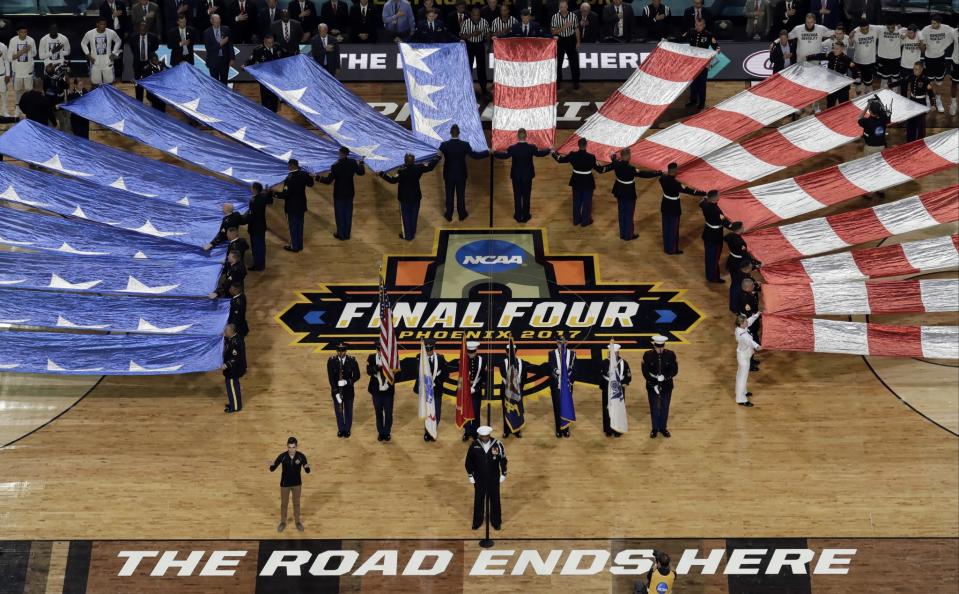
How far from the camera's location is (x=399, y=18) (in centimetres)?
2984

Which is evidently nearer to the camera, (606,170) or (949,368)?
(949,368)

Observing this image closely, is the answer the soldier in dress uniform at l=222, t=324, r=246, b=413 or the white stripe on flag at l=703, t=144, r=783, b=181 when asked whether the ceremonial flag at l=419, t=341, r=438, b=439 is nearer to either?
the soldier in dress uniform at l=222, t=324, r=246, b=413

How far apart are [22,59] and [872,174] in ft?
52.5

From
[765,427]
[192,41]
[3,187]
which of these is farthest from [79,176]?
[765,427]

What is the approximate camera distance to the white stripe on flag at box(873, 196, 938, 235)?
2375cm

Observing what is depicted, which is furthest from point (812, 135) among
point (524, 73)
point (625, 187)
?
point (524, 73)

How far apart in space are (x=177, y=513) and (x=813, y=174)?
11975 millimetres

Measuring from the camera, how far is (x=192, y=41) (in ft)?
94.4

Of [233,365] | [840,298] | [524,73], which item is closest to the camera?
[233,365]

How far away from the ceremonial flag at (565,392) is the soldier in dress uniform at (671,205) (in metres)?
4.74

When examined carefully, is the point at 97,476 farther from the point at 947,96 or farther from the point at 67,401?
the point at 947,96

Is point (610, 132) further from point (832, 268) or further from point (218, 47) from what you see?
point (218, 47)

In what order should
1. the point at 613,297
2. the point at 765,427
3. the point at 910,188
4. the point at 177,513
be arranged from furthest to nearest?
the point at 910,188 < the point at 613,297 < the point at 765,427 < the point at 177,513

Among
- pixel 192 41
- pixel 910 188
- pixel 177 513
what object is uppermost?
pixel 192 41
